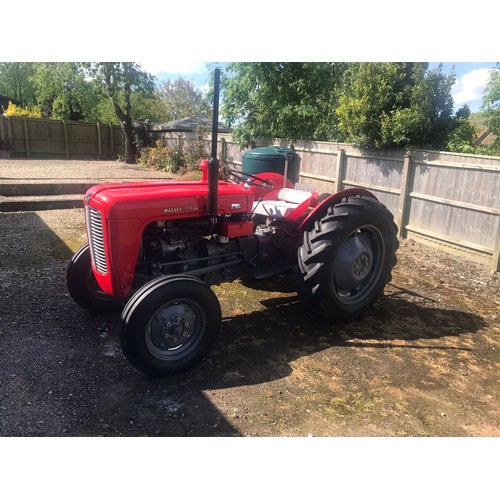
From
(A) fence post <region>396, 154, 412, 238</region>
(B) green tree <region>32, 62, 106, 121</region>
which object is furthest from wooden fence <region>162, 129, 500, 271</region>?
(B) green tree <region>32, 62, 106, 121</region>

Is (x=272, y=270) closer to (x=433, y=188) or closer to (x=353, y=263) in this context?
(x=353, y=263)

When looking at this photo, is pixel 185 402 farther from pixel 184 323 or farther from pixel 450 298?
pixel 450 298

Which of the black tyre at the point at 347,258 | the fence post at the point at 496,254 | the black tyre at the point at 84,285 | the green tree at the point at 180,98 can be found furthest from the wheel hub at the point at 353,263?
the green tree at the point at 180,98

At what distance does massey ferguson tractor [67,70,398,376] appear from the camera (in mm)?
3107

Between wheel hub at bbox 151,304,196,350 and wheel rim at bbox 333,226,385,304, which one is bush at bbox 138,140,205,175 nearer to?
wheel rim at bbox 333,226,385,304

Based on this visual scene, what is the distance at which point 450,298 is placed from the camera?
5066 millimetres

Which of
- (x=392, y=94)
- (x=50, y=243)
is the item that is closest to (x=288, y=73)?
(x=392, y=94)

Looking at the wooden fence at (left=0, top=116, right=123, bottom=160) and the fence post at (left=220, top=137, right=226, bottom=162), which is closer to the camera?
the fence post at (left=220, top=137, right=226, bottom=162)

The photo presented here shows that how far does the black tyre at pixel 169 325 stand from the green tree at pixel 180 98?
42189 mm

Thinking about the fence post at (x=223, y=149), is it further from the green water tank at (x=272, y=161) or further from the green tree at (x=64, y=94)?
the green tree at (x=64, y=94)

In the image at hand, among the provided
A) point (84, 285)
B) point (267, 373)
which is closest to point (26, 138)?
point (84, 285)

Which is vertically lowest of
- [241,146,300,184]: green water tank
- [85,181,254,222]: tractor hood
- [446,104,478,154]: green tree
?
[85,181,254,222]: tractor hood

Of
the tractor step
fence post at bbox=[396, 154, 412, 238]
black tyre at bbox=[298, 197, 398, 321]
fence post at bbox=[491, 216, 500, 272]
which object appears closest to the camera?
black tyre at bbox=[298, 197, 398, 321]

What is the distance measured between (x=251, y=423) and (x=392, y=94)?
754 cm
